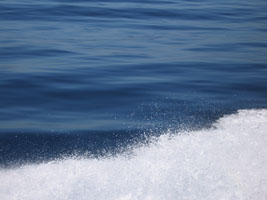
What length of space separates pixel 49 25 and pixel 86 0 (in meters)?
3.81

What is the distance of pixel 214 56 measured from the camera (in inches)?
364

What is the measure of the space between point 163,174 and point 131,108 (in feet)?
6.91

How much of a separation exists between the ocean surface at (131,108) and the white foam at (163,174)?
11 mm

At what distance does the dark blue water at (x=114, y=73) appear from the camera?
5.87 m

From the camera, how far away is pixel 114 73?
316 inches

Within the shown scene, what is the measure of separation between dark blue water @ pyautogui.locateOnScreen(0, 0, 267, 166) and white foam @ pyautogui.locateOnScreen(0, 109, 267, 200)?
0.43m

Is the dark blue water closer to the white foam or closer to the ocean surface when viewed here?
the ocean surface

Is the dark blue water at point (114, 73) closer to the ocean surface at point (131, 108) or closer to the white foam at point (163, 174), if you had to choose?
the ocean surface at point (131, 108)

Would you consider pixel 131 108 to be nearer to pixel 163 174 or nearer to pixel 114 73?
pixel 114 73

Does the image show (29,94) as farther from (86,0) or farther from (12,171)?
(86,0)

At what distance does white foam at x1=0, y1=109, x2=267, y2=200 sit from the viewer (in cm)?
431

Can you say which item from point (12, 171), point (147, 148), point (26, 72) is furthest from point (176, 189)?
point (26, 72)

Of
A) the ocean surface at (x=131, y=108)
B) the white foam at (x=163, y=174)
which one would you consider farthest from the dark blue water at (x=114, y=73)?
the white foam at (x=163, y=174)

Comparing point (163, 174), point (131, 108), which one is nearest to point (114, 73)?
point (131, 108)
